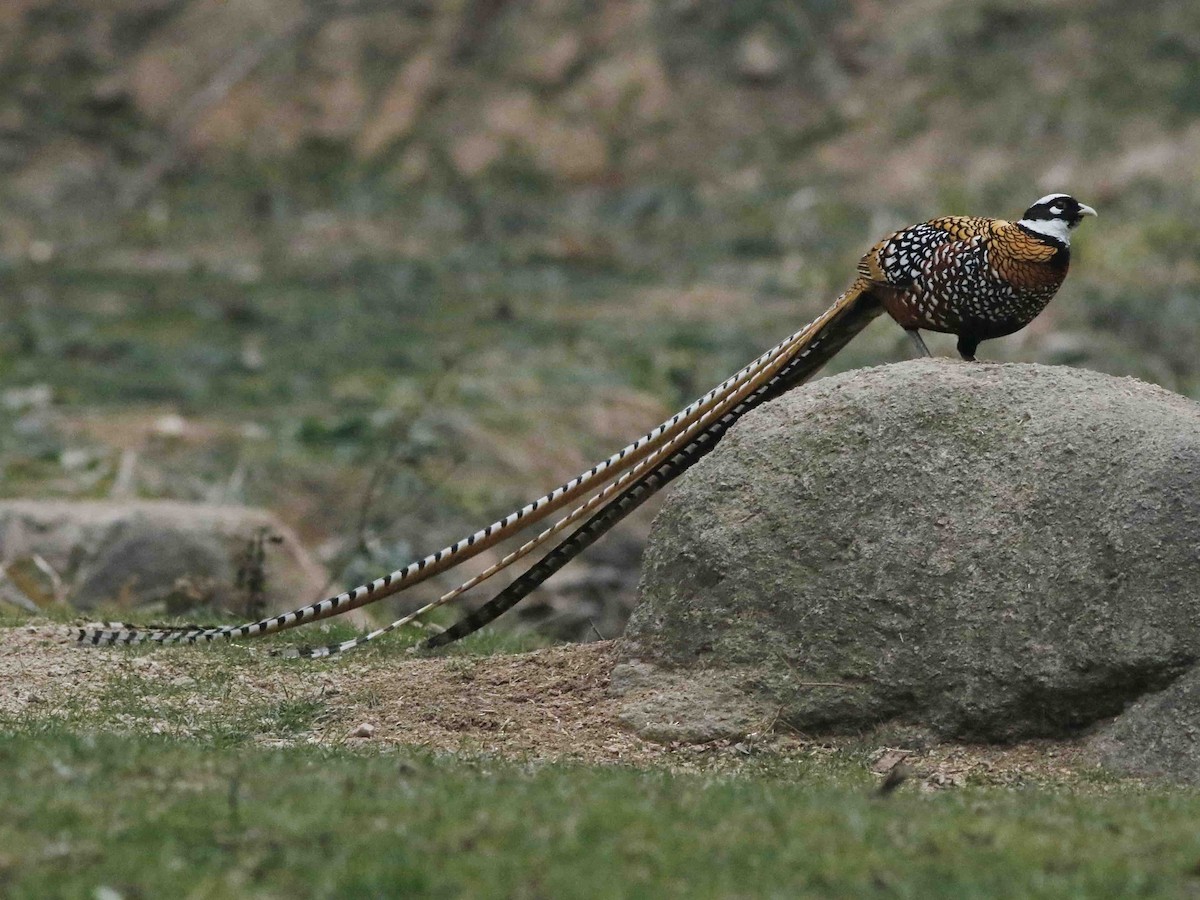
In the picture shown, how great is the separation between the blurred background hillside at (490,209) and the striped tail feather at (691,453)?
8.97 meters

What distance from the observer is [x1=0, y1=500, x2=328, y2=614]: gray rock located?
14773mm

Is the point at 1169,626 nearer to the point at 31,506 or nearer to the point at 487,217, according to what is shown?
the point at 31,506

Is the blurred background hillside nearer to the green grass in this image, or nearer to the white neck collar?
the white neck collar

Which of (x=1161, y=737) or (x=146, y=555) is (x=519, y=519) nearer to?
(x=1161, y=737)

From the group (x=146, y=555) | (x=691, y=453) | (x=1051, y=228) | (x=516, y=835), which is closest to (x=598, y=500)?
(x=691, y=453)

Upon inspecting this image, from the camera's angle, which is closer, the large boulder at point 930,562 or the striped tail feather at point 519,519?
the large boulder at point 930,562

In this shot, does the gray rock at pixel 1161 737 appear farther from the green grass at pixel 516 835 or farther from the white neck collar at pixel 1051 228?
the white neck collar at pixel 1051 228

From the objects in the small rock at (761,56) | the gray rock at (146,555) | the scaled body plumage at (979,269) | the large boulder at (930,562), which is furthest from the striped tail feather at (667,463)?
the small rock at (761,56)

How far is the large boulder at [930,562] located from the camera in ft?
28.9

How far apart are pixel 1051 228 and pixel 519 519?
295 cm

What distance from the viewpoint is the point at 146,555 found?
1525 cm

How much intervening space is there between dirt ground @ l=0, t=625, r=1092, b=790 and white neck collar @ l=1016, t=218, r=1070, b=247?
247 centimetres

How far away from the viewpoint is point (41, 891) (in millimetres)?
5898

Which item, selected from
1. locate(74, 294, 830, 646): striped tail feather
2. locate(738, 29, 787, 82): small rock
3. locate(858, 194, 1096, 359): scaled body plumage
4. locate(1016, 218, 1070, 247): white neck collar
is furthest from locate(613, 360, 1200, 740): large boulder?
locate(738, 29, 787, 82): small rock
